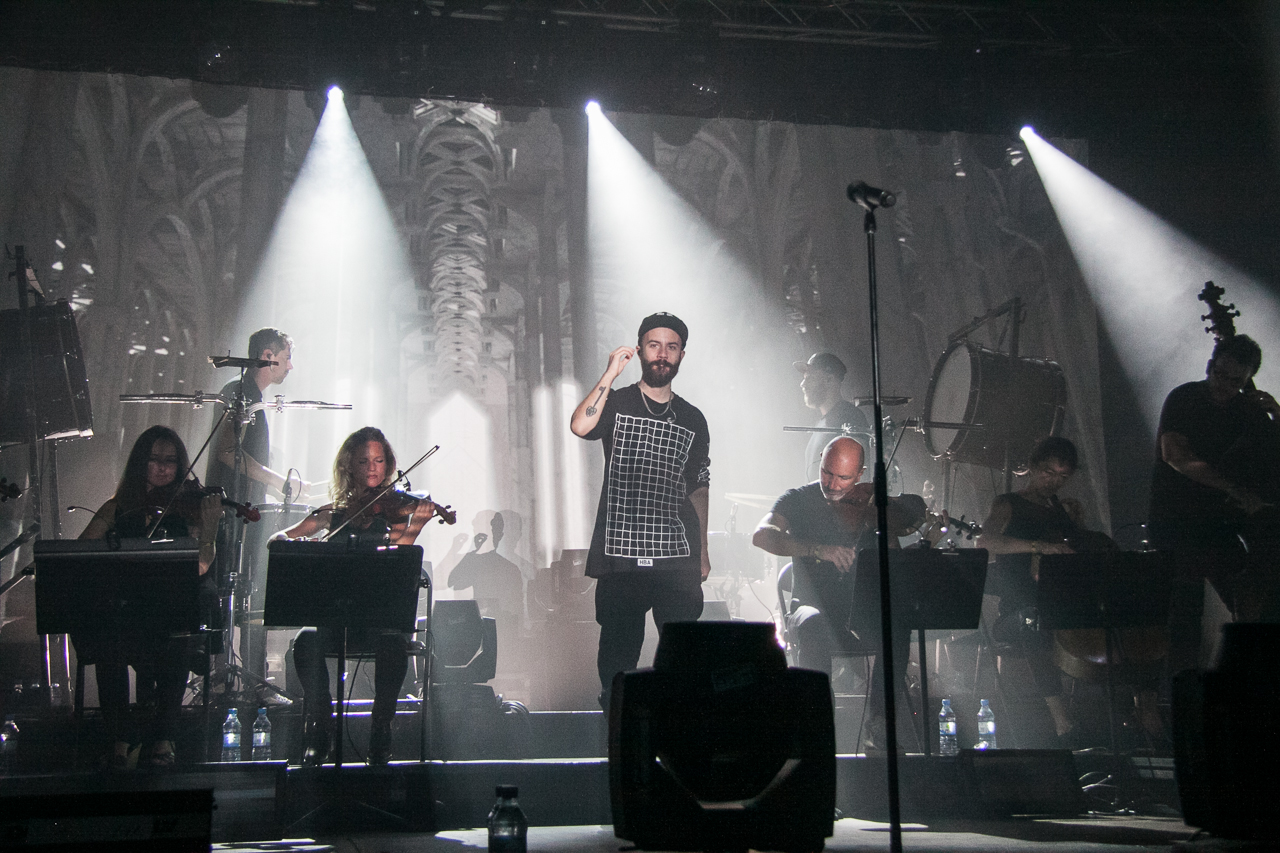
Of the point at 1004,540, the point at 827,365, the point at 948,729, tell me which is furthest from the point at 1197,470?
the point at 827,365

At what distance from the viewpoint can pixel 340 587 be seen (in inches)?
163

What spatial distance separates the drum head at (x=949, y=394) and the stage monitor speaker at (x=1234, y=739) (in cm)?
365

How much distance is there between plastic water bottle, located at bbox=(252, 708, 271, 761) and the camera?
5152mm

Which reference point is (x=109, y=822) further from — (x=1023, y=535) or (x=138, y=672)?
(x=1023, y=535)

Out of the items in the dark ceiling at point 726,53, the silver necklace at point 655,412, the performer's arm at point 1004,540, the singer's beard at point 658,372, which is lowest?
the performer's arm at point 1004,540

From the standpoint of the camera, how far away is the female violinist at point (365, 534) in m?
4.69

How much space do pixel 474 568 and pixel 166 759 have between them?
6.83 meters

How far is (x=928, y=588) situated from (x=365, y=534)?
263cm

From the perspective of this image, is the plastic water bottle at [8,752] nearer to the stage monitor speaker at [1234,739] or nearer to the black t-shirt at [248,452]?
the black t-shirt at [248,452]

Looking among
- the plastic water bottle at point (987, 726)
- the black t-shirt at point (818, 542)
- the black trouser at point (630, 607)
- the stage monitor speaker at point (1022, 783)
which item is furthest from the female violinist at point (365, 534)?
the plastic water bottle at point (987, 726)

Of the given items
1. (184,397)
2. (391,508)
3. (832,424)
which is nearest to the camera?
(391,508)

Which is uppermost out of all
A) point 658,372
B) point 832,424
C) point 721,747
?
point 658,372

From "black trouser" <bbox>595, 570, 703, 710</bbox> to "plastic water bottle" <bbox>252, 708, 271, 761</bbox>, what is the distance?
1.86m

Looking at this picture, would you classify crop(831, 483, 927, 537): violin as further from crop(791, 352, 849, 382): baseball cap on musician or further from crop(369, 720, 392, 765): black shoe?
crop(369, 720, 392, 765): black shoe
